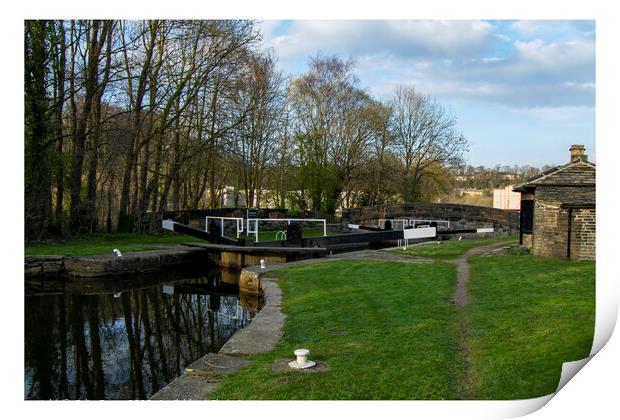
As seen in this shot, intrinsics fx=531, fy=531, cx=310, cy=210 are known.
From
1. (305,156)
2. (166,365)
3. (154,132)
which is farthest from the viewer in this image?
(305,156)

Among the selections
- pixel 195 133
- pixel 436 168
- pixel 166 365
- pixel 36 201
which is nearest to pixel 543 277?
pixel 166 365

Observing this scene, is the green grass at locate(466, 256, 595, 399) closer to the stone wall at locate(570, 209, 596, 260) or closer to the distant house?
the stone wall at locate(570, 209, 596, 260)

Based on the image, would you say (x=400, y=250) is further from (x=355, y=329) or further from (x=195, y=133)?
(x=195, y=133)

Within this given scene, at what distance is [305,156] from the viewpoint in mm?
27078

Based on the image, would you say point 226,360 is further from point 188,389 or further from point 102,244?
point 102,244

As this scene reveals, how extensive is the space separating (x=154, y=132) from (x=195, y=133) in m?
3.45

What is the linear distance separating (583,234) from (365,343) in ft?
20.0

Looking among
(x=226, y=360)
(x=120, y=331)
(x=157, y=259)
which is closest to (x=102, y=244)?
(x=157, y=259)

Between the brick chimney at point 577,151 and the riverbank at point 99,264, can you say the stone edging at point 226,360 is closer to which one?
the riverbank at point 99,264

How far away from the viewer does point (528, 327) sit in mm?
5676

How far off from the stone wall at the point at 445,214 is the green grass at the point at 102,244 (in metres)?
9.72

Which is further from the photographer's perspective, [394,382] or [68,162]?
[68,162]

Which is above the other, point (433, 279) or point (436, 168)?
point (436, 168)

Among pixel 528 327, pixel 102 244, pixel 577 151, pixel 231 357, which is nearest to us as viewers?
pixel 231 357
